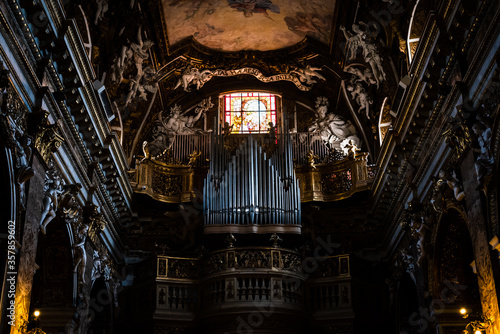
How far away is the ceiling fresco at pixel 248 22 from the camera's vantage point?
19.1 m

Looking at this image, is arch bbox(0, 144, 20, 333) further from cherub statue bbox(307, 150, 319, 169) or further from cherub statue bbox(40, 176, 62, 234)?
cherub statue bbox(307, 150, 319, 169)

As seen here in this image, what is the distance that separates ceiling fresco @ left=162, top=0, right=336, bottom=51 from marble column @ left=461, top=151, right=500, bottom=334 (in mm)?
9048

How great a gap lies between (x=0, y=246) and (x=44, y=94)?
3144mm

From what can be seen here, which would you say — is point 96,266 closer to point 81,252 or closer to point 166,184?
point 81,252

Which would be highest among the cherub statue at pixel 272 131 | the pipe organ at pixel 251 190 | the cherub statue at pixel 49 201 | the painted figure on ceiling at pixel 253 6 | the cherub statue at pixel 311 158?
the painted figure on ceiling at pixel 253 6

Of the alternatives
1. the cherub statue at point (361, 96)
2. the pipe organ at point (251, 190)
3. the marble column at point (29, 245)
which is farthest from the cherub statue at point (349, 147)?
the marble column at point (29, 245)

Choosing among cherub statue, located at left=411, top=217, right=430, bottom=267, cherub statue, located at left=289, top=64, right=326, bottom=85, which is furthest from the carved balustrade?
cherub statue, located at left=289, top=64, right=326, bottom=85

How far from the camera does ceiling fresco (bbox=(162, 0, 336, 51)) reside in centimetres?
1906

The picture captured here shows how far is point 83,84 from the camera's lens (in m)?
13.3

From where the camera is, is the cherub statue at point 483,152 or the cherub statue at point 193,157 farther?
the cherub statue at point 193,157

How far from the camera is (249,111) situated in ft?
74.1

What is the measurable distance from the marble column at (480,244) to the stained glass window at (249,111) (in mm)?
11554

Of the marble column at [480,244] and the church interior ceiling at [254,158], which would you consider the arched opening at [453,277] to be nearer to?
the church interior ceiling at [254,158]

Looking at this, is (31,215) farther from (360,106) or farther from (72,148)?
(360,106)
